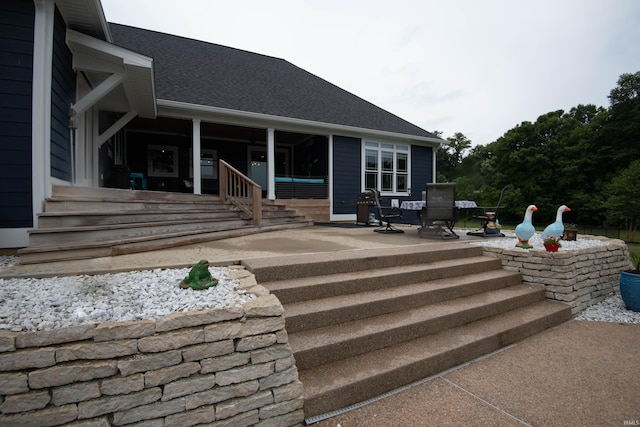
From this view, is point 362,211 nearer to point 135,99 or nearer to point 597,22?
point 135,99

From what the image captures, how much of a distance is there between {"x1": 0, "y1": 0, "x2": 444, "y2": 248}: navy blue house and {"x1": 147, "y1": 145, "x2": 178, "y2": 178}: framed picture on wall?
0.11 feet

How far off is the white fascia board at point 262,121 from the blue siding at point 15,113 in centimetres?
340

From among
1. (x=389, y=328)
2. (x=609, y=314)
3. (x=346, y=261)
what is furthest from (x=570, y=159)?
(x=389, y=328)

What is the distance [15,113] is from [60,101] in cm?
83

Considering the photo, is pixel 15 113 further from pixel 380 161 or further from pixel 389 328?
pixel 380 161

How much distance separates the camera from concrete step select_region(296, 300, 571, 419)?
1.85 metres

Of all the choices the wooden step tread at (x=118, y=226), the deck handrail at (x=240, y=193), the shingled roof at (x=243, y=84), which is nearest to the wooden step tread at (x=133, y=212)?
the wooden step tread at (x=118, y=226)

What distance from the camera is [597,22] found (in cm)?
844

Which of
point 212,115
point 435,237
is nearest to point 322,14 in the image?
point 212,115

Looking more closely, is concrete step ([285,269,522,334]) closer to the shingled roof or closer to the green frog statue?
the green frog statue

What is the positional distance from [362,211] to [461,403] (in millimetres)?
6293

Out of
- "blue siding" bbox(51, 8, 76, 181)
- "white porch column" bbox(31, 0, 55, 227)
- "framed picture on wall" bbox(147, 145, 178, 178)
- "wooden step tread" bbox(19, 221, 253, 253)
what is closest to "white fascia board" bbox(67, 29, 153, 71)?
"blue siding" bbox(51, 8, 76, 181)

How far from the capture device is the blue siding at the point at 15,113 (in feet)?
11.5

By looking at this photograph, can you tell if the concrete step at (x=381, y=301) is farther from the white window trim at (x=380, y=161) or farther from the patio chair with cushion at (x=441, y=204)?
the white window trim at (x=380, y=161)
